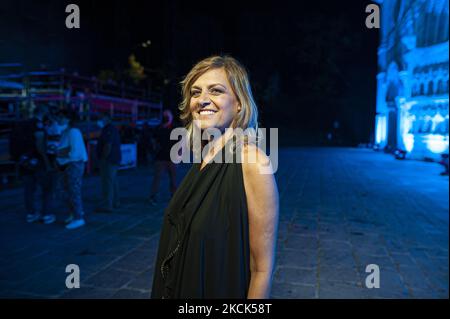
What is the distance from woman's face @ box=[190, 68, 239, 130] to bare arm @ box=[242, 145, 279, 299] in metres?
0.20

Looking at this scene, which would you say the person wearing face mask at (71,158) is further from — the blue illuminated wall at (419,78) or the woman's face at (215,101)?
the blue illuminated wall at (419,78)

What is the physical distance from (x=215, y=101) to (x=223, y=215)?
1.63ft

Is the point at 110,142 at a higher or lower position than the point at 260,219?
higher

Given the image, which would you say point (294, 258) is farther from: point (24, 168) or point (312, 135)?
point (312, 135)

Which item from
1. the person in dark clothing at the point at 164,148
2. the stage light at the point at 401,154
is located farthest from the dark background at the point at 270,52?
the person in dark clothing at the point at 164,148

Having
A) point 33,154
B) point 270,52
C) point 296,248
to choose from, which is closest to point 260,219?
point 296,248

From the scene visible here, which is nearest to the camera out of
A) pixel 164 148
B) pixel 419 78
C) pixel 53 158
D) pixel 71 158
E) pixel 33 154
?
pixel 71 158

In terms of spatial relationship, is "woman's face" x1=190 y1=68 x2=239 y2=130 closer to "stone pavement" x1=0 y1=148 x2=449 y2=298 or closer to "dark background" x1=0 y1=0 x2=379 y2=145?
"stone pavement" x1=0 y1=148 x2=449 y2=298

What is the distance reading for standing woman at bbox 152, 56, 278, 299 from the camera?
59.2 inches

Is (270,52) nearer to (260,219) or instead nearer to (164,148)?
(164,148)

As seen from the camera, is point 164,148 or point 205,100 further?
point 164,148

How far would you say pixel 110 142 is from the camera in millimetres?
6352

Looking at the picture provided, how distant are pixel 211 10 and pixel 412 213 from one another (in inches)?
904

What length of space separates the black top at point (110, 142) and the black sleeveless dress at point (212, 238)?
16.8 ft
